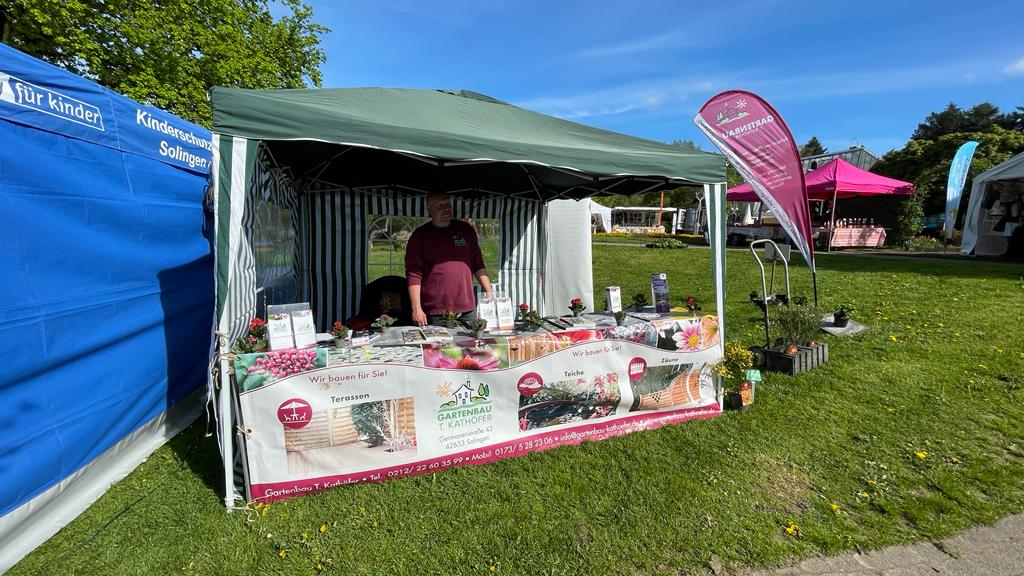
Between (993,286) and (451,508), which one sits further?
(993,286)

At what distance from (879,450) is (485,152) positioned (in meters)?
2.96

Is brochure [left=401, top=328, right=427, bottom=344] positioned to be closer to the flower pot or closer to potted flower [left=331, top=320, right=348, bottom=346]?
potted flower [left=331, top=320, right=348, bottom=346]

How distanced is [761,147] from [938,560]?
312 cm

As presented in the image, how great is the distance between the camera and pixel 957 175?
514 inches

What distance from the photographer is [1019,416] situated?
3.07 m

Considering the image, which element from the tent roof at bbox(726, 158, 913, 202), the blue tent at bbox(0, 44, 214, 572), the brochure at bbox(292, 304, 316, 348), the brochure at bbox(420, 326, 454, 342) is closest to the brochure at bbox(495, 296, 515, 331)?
the brochure at bbox(420, 326, 454, 342)

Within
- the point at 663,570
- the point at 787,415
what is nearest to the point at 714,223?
the point at 787,415

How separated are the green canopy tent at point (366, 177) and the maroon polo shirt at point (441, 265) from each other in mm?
514

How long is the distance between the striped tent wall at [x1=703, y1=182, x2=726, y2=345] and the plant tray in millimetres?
1164

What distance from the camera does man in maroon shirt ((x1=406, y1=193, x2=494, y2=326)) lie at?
3125mm

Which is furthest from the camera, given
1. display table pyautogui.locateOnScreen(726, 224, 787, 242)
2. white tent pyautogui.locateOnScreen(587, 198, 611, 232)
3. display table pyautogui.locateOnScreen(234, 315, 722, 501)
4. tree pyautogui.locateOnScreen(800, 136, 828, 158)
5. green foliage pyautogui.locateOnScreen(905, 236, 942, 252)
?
tree pyautogui.locateOnScreen(800, 136, 828, 158)

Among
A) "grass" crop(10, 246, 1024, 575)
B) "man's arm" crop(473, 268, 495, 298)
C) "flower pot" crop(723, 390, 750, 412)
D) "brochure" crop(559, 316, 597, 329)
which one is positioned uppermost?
"man's arm" crop(473, 268, 495, 298)

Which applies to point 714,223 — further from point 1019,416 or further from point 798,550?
point 1019,416

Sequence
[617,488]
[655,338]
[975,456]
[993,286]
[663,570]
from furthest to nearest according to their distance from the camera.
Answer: [993,286], [655,338], [975,456], [617,488], [663,570]
